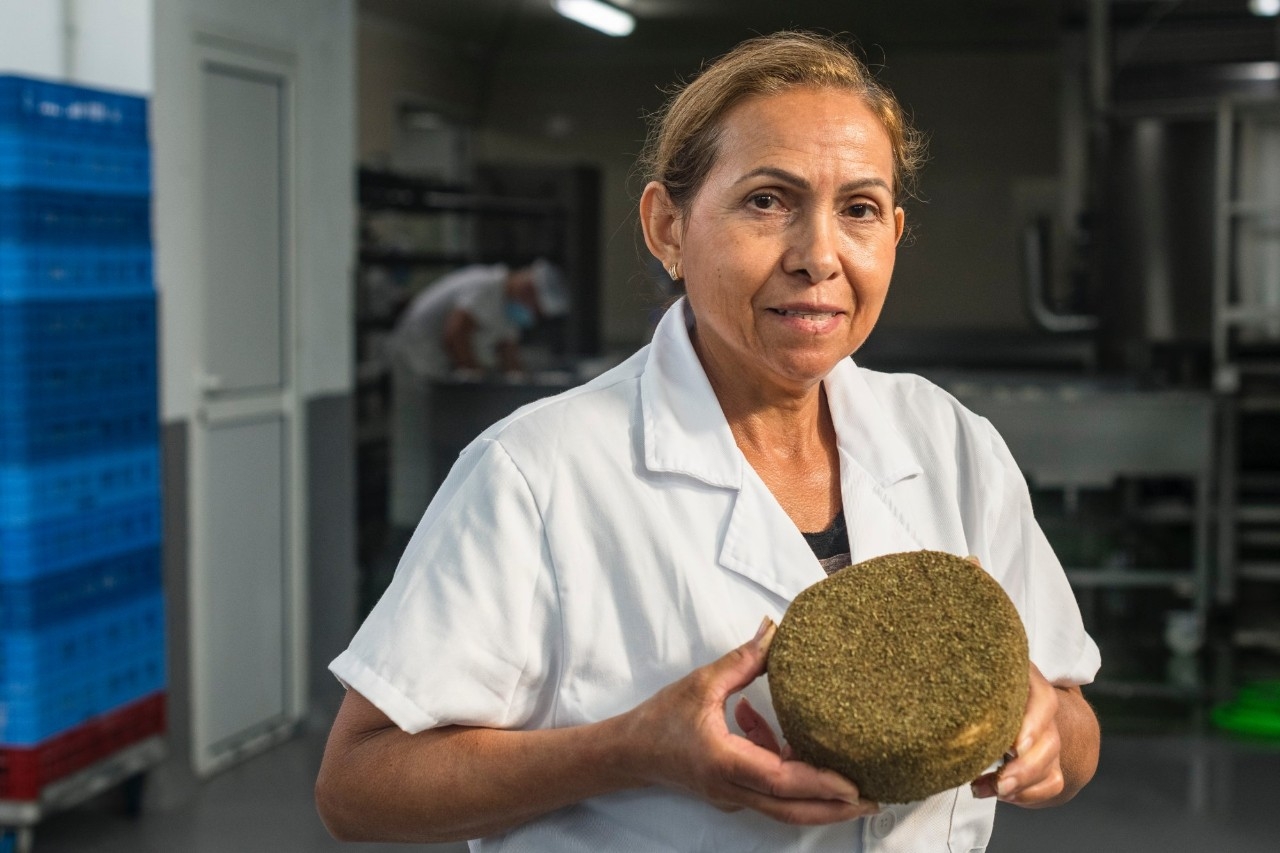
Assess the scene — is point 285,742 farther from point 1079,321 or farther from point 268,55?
point 1079,321

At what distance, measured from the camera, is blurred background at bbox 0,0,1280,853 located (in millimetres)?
3135

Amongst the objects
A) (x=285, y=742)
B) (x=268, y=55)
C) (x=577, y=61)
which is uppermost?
(x=577, y=61)

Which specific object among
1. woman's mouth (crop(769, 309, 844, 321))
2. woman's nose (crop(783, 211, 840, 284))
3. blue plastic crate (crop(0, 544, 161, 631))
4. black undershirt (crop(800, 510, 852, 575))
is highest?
woman's nose (crop(783, 211, 840, 284))

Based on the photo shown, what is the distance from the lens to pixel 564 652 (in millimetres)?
1022

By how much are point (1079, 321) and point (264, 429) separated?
4841 mm

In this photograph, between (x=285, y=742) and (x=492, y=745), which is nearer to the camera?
(x=492, y=745)

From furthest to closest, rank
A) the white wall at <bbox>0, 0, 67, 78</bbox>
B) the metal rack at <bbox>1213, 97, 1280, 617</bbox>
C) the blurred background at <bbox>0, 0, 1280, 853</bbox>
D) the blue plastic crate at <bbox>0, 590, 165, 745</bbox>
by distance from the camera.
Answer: the metal rack at <bbox>1213, 97, 1280, 617</bbox>
the white wall at <bbox>0, 0, 67, 78</bbox>
the blurred background at <bbox>0, 0, 1280, 853</bbox>
the blue plastic crate at <bbox>0, 590, 165, 745</bbox>

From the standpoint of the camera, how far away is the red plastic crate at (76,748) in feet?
9.98

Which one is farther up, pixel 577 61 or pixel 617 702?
pixel 577 61

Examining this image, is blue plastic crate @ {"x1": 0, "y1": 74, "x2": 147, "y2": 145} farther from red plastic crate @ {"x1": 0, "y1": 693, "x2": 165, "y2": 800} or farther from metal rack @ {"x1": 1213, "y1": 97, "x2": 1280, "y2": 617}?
metal rack @ {"x1": 1213, "y1": 97, "x2": 1280, "y2": 617}

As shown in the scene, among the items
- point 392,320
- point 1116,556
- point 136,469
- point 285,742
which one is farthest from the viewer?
point 392,320

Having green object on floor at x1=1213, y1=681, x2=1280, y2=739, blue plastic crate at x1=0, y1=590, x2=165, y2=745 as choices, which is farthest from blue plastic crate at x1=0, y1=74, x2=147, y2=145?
green object on floor at x1=1213, y1=681, x2=1280, y2=739

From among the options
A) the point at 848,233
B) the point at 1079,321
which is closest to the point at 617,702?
the point at 848,233

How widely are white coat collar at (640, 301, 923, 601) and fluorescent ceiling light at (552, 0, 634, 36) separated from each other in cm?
557
